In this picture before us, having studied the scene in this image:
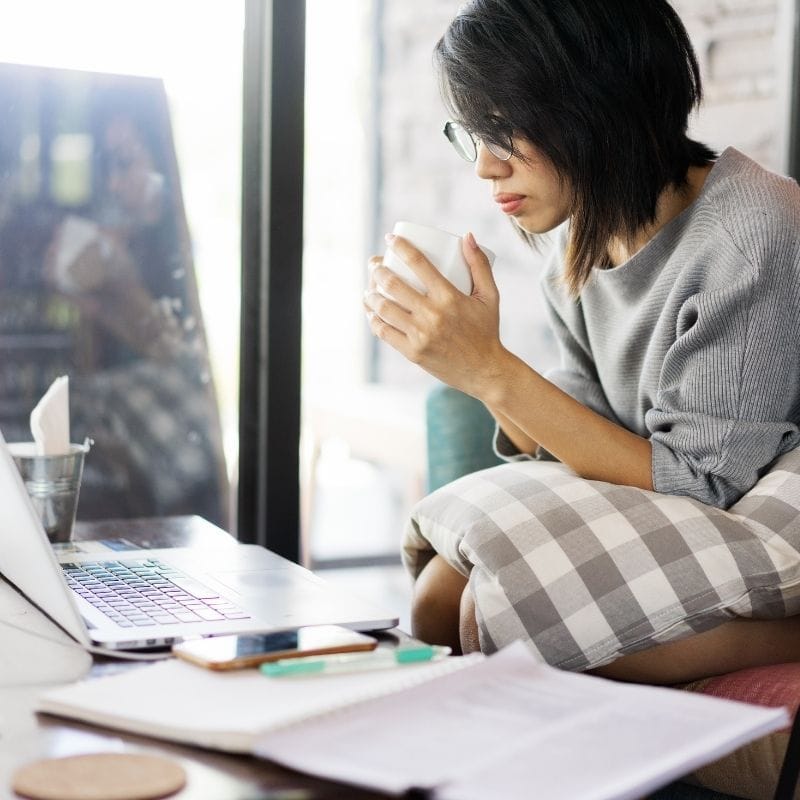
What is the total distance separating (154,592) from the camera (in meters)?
0.99

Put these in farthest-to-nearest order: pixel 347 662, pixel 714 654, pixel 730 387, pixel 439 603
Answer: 1. pixel 439 603
2. pixel 730 387
3. pixel 714 654
4. pixel 347 662

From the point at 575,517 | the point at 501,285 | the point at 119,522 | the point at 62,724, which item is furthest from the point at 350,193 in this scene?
the point at 62,724

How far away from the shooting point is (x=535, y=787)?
55 centimetres

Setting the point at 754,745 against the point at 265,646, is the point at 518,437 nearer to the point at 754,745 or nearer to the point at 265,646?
the point at 754,745

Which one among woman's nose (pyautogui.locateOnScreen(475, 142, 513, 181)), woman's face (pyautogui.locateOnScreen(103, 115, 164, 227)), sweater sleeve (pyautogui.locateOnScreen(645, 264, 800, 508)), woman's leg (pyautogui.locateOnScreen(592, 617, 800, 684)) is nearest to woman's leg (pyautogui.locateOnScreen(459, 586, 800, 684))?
woman's leg (pyautogui.locateOnScreen(592, 617, 800, 684))

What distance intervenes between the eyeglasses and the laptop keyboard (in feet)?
Answer: 1.82

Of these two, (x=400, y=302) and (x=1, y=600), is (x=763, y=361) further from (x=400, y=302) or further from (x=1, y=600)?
(x=1, y=600)

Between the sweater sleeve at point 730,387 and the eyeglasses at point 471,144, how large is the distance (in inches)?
9.9

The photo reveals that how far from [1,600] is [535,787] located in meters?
0.56

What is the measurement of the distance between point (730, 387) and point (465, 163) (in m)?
1.99

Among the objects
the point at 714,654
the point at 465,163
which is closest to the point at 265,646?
the point at 714,654

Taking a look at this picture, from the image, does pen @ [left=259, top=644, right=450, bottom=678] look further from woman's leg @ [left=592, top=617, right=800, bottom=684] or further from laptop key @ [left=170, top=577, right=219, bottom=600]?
woman's leg @ [left=592, top=617, right=800, bottom=684]

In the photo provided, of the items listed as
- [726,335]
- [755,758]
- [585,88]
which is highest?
[585,88]

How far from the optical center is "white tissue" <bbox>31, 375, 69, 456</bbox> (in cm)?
122
